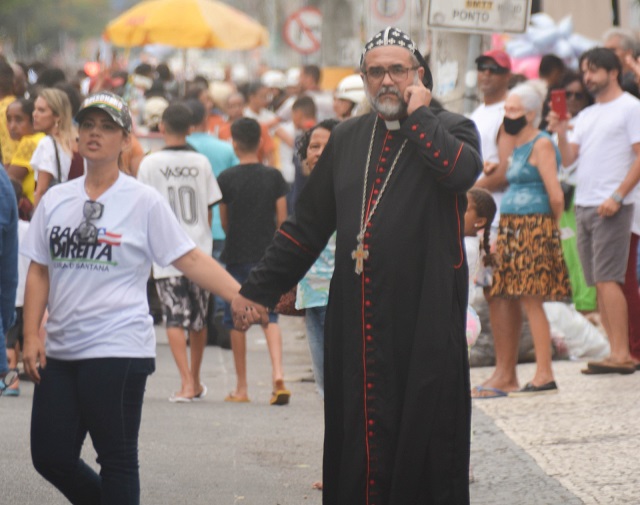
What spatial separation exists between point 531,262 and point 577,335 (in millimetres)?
2445

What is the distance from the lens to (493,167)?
10.6 metres

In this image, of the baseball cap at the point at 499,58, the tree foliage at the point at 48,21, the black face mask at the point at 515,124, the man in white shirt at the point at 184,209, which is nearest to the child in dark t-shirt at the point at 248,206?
the man in white shirt at the point at 184,209

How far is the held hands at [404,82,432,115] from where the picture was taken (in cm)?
550

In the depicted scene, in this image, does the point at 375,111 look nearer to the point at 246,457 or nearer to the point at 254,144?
the point at 246,457

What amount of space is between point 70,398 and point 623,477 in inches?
117

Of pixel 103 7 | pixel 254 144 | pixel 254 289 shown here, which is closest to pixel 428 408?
pixel 254 289

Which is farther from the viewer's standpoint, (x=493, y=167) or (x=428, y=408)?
(x=493, y=167)

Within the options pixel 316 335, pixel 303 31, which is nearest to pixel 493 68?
pixel 316 335

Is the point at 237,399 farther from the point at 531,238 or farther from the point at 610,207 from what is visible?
the point at 610,207

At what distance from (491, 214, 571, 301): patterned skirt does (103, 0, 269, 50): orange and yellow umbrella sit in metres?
16.3

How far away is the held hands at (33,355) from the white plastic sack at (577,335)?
23.4 ft

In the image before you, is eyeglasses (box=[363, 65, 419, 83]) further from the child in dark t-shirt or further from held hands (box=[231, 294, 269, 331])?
the child in dark t-shirt

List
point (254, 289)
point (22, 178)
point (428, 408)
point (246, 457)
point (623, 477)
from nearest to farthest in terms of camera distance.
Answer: point (428, 408), point (254, 289), point (623, 477), point (246, 457), point (22, 178)

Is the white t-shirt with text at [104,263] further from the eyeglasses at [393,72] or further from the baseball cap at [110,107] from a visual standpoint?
the eyeglasses at [393,72]
